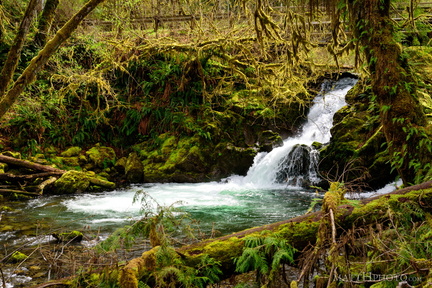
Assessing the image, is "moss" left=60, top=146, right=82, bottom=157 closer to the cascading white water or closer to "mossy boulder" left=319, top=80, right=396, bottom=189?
the cascading white water

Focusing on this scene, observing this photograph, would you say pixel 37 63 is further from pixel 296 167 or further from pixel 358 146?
pixel 296 167

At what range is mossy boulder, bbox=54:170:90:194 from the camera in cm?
968

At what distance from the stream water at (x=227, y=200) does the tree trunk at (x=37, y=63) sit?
217 centimetres

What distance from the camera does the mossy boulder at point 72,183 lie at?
9680mm

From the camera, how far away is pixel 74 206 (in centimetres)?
831

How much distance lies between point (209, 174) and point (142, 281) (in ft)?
29.4

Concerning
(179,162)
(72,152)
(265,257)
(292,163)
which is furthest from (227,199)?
(265,257)

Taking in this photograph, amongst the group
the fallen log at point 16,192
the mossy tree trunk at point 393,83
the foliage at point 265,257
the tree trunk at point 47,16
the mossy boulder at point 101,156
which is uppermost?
the tree trunk at point 47,16

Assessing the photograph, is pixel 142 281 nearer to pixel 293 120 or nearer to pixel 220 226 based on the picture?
pixel 220 226

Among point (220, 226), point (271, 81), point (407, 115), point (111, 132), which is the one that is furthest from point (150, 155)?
point (407, 115)

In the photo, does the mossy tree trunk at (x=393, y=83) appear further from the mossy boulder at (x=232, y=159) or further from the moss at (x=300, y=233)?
the mossy boulder at (x=232, y=159)

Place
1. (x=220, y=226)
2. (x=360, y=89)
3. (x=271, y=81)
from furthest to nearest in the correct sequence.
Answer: (x=360, y=89) → (x=271, y=81) → (x=220, y=226)

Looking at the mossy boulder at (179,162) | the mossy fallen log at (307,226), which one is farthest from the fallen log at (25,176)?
the mossy fallen log at (307,226)

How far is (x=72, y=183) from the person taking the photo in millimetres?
9859
